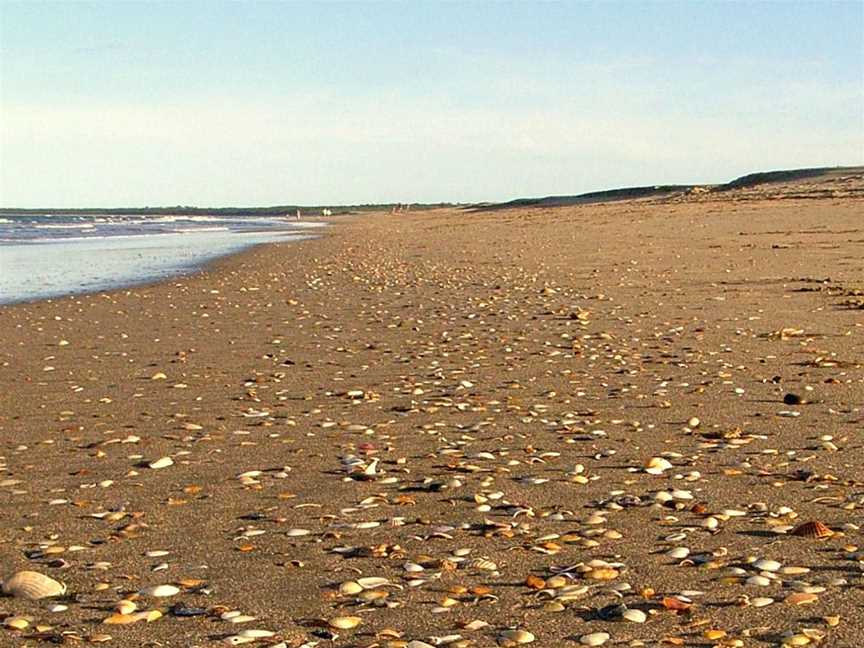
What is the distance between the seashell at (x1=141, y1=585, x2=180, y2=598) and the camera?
489cm

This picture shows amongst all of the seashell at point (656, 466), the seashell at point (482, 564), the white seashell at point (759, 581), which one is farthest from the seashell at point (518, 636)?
the seashell at point (656, 466)

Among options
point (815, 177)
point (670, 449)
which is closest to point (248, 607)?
point (670, 449)

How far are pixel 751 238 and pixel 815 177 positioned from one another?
193 feet

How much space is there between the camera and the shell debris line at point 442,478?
4629 mm

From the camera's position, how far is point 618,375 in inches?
406

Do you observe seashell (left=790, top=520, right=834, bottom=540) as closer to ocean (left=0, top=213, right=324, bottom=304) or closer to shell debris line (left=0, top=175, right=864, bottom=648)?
shell debris line (left=0, top=175, right=864, bottom=648)

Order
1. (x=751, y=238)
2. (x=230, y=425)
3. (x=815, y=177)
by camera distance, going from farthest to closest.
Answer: (x=815, y=177), (x=751, y=238), (x=230, y=425)

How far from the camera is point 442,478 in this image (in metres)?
6.87

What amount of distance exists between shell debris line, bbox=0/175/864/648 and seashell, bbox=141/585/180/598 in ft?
0.06

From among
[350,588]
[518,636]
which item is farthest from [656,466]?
[518,636]

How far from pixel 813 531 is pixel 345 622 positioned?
2355mm

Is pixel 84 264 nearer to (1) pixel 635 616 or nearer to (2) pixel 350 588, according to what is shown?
(2) pixel 350 588

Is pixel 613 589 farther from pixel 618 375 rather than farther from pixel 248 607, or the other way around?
pixel 618 375

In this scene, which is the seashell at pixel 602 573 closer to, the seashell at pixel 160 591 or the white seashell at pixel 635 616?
the white seashell at pixel 635 616
